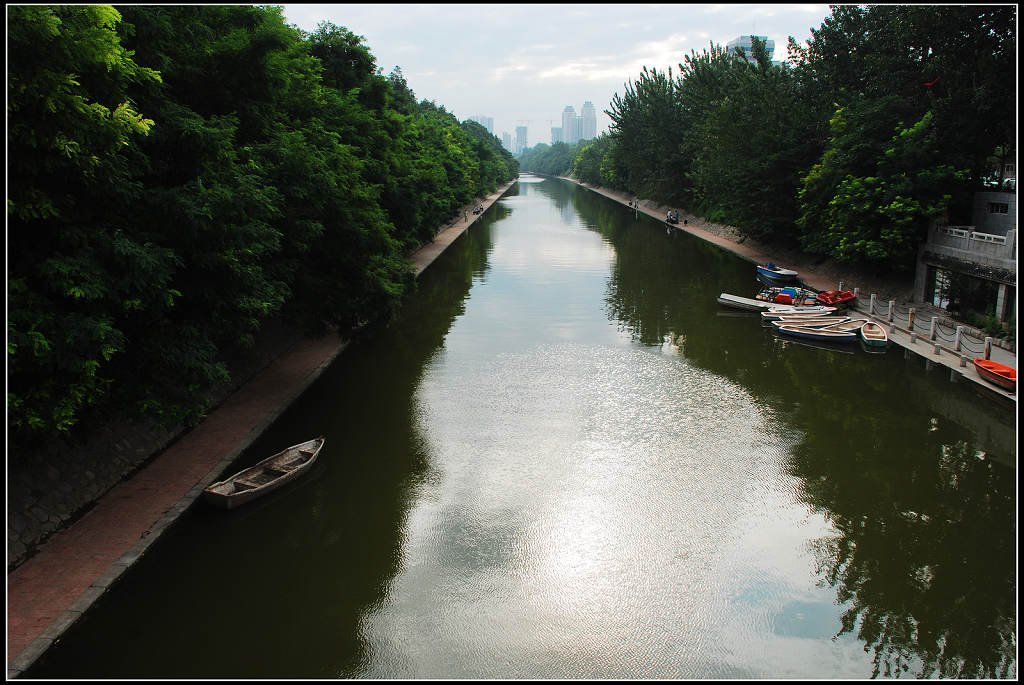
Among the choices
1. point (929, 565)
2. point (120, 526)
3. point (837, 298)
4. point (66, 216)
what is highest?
point (66, 216)

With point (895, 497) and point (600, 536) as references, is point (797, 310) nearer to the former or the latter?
point (895, 497)

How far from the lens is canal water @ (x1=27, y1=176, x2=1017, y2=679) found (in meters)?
9.26

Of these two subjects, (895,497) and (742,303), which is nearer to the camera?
(895,497)

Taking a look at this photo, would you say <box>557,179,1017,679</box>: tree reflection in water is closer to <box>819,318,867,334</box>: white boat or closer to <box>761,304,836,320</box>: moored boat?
<box>761,304,836,320</box>: moored boat

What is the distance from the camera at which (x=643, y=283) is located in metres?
36.6

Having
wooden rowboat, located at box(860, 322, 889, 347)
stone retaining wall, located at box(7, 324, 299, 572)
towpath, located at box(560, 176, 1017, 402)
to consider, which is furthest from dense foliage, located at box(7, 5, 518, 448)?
towpath, located at box(560, 176, 1017, 402)

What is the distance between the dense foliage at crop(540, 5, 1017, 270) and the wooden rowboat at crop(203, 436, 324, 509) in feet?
78.7

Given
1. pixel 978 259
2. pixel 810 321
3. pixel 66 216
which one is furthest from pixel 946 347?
pixel 66 216

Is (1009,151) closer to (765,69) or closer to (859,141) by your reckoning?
(859,141)

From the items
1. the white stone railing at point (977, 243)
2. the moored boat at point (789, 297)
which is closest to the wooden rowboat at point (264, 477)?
the moored boat at point (789, 297)

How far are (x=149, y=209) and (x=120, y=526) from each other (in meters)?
5.14

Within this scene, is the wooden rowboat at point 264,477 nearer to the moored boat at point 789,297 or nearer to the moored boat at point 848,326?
the moored boat at point 848,326

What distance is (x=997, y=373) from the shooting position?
18969mm

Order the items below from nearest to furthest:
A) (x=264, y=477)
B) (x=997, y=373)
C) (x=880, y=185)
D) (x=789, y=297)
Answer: (x=264, y=477) < (x=997, y=373) < (x=880, y=185) < (x=789, y=297)
